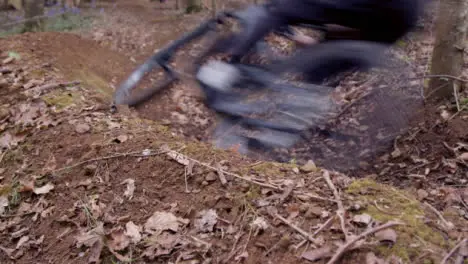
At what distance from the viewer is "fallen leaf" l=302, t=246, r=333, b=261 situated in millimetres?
2047

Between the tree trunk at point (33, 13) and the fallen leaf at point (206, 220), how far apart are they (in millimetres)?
8713

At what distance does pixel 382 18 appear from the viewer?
484cm

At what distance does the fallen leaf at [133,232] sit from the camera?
97.4 inches

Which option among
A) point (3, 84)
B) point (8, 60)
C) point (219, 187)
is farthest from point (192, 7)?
point (219, 187)

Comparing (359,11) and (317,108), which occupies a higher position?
(359,11)

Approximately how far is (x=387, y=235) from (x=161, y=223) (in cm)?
126

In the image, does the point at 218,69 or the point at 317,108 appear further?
the point at 218,69

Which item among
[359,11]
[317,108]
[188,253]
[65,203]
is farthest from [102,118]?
[359,11]

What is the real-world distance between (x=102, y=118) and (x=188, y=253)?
79.3 inches

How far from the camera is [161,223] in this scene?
2.52 metres

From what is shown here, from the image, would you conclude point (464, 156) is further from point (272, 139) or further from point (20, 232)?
point (20, 232)

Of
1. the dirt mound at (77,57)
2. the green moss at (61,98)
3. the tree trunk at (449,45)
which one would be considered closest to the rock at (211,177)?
the green moss at (61,98)

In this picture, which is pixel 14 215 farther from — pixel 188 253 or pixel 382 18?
pixel 382 18

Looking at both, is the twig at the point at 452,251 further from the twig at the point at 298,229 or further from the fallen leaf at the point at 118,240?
the fallen leaf at the point at 118,240
